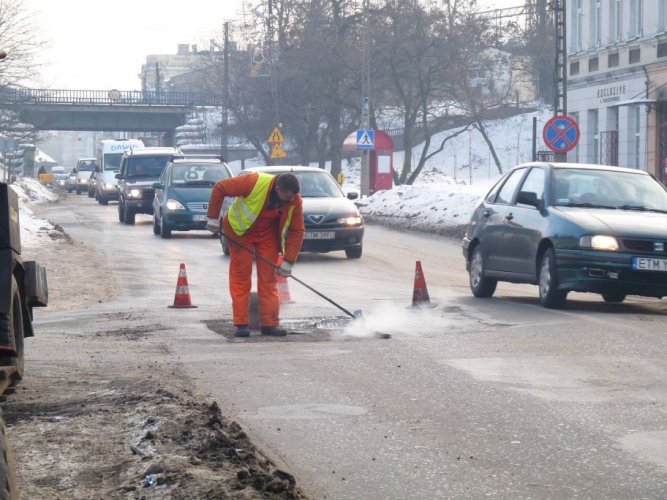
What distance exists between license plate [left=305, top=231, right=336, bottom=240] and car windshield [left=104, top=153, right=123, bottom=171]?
34.6 metres

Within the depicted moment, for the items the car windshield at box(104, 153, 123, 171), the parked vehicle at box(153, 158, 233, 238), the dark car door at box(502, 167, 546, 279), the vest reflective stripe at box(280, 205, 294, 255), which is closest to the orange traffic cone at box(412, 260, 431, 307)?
the dark car door at box(502, 167, 546, 279)

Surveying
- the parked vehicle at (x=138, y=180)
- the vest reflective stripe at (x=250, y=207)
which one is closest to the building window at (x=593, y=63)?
the parked vehicle at (x=138, y=180)

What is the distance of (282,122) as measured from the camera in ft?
222

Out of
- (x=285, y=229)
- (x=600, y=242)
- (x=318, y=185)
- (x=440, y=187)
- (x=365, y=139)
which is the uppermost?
(x=365, y=139)

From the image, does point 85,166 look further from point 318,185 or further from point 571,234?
point 571,234

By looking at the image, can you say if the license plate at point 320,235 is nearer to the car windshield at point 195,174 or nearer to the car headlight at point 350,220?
the car headlight at point 350,220

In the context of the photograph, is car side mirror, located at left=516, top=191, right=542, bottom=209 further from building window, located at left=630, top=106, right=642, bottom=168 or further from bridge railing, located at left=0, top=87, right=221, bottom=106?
bridge railing, located at left=0, top=87, right=221, bottom=106

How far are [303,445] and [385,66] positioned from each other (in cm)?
5209

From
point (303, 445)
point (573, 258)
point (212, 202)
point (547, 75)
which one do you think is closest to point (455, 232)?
point (573, 258)

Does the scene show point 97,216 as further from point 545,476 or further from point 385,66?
point 545,476

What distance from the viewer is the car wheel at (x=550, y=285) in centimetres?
1391

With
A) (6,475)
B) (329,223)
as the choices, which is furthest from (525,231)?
(6,475)

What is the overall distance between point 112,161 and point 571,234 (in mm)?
44805

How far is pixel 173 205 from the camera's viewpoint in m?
30.3
